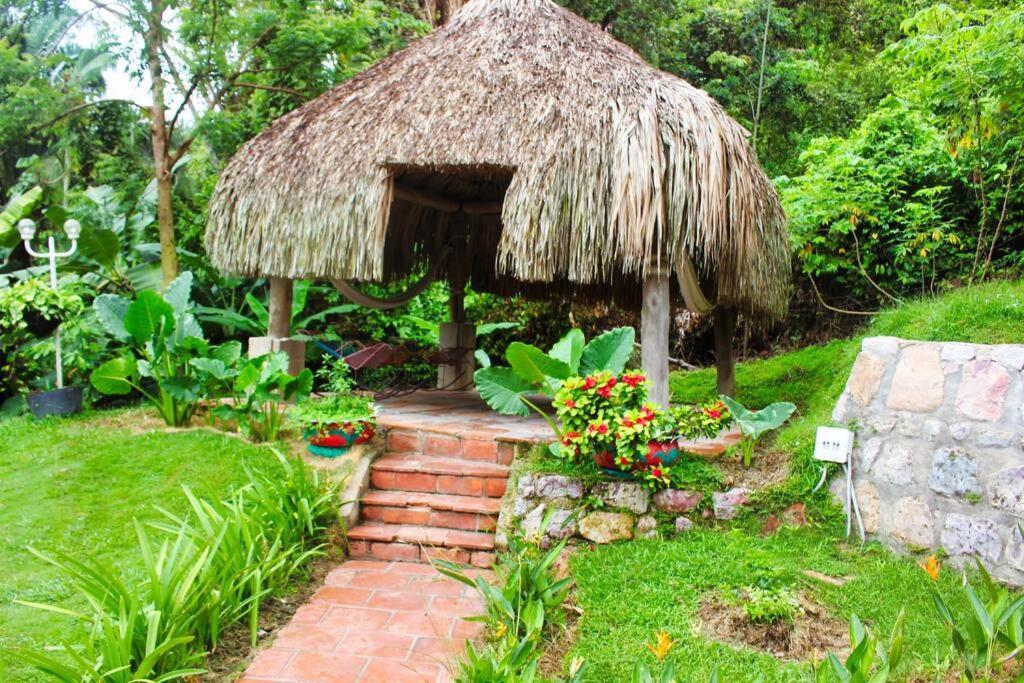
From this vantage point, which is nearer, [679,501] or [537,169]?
[679,501]

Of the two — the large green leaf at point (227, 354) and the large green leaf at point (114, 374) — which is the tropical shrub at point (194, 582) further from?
the large green leaf at point (114, 374)

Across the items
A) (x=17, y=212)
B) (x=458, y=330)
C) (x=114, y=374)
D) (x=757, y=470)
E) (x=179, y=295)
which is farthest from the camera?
(x=17, y=212)

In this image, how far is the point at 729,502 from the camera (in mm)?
4156

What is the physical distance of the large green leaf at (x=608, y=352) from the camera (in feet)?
15.4

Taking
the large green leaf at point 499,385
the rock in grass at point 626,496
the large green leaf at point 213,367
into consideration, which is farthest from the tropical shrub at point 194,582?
the rock in grass at point 626,496

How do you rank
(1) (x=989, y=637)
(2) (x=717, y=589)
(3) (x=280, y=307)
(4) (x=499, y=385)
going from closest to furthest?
(1) (x=989, y=637) < (2) (x=717, y=589) < (4) (x=499, y=385) < (3) (x=280, y=307)

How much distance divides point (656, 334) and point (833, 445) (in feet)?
4.19

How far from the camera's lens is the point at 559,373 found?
4691 millimetres

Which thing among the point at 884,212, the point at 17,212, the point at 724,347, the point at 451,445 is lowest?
the point at 451,445

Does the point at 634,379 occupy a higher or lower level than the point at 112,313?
lower

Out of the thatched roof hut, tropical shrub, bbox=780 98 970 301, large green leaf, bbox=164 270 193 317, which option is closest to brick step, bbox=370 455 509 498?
the thatched roof hut

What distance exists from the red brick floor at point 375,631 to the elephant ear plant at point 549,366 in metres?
1.21

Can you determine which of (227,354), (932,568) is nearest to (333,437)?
(227,354)

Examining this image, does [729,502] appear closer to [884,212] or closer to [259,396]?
[259,396]
